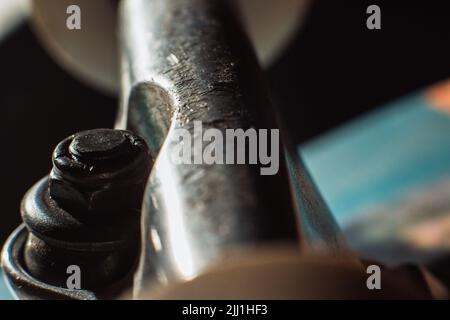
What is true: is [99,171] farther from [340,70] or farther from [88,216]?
[340,70]

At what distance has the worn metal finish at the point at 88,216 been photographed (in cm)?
55

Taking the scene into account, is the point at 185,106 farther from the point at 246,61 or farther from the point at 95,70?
the point at 95,70

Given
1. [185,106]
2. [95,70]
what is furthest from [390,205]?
[185,106]

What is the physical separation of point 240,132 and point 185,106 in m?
0.07

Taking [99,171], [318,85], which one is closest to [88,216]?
[99,171]

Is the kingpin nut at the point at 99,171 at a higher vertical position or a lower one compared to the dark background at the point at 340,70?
higher

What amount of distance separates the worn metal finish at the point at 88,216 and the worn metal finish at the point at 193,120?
0.04m

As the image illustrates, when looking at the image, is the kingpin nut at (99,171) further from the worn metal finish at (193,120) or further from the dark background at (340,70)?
the dark background at (340,70)

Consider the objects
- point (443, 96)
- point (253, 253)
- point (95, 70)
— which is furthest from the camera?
point (443, 96)

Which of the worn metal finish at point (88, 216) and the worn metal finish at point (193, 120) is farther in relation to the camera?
the worn metal finish at point (88, 216)

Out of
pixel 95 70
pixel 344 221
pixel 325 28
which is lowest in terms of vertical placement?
pixel 344 221

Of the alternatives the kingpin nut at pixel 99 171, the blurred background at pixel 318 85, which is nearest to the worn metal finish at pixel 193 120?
the kingpin nut at pixel 99 171

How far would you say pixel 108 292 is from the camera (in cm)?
58

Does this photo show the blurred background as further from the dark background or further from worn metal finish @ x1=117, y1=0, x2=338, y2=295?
worn metal finish @ x1=117, y1=0, x2=338, y2=295
